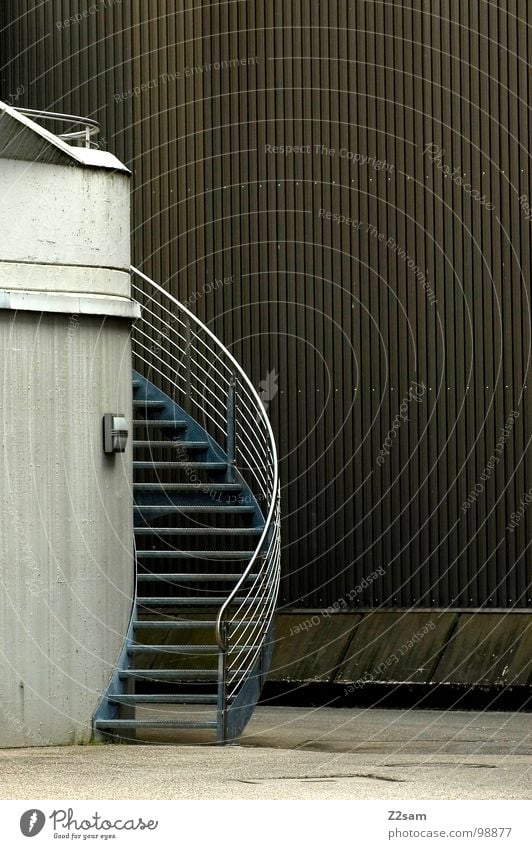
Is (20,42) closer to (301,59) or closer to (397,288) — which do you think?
(301,59)

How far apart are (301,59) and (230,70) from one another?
2.85 feet

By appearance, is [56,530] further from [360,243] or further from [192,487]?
[360,243]

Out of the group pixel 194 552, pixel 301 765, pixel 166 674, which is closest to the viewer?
pixel 301 765

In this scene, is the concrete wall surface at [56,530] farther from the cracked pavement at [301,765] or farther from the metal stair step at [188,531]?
the metal stair step at [188,531]

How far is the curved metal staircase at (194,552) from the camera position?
13273 mm

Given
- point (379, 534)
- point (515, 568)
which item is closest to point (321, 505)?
point (379, 534)

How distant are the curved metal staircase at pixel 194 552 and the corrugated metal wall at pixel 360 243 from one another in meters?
0.80

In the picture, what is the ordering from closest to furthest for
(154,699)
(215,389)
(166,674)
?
(154,699) < (166,674) < (215,389)

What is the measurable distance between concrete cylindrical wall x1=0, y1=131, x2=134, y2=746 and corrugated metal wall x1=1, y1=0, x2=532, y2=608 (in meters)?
5.09

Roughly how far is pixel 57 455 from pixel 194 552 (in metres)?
1.33

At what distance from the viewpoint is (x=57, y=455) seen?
12875 millimetres

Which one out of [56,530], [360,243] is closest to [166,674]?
[56,530]

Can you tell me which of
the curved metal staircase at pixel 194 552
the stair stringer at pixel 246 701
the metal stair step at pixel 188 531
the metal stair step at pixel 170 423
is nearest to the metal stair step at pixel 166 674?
the curved metal staircase at pixel 194 552

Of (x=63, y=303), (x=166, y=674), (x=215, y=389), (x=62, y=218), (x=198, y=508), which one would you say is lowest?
(x=166, y=674)
